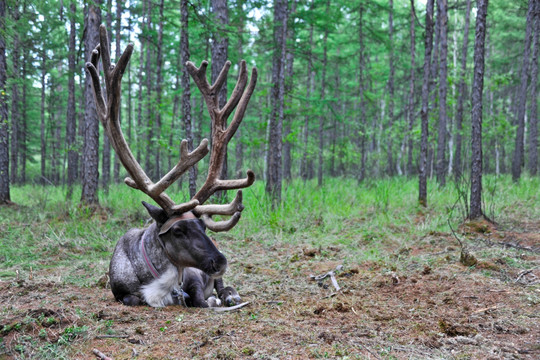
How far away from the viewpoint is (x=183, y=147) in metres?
4.04

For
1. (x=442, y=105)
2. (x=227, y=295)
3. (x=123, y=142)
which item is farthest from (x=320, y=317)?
(x=442, y=105)

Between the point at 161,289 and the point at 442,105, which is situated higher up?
the point at 442,105

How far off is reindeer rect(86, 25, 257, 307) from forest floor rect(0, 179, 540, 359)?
0.25m

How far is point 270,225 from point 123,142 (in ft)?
14.4

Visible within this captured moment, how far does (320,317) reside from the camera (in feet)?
12.1

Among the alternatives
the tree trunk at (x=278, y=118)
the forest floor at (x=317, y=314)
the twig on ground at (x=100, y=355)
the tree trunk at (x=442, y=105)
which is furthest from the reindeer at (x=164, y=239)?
the tree trunk at (x=442, y=105)

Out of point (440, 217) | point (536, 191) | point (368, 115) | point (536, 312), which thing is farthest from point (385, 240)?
point (368, 115)

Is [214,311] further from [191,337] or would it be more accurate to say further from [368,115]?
[368,115]

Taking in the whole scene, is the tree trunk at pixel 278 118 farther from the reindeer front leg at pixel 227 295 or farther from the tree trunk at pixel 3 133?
the tree trunk at pixel 3 133

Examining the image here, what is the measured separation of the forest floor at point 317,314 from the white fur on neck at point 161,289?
0.50 ft

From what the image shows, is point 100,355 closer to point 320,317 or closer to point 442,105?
point 320,317

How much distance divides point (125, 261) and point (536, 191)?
1198cm

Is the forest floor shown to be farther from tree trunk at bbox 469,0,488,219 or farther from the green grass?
tree trunk at bbox 469,0,488,219

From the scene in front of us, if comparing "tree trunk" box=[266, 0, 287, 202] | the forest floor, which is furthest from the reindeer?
"tree trunk" box=[266, 0, 287, 202]
